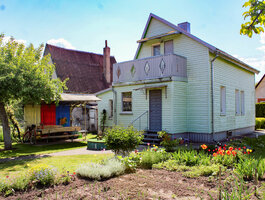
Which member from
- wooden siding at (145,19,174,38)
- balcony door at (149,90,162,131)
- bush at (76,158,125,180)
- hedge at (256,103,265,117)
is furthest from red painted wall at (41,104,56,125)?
hedge at (256,103,265,117)

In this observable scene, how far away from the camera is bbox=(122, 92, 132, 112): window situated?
17578 mm

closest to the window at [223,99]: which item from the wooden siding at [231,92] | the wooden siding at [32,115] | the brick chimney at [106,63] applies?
the wooden siding at [231,92]

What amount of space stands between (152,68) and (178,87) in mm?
2088

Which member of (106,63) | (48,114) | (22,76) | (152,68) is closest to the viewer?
(22,76)

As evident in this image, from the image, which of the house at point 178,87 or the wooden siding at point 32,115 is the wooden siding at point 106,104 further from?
the wooden siding at point 32,115

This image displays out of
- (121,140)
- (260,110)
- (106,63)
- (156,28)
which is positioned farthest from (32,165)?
(260,110)

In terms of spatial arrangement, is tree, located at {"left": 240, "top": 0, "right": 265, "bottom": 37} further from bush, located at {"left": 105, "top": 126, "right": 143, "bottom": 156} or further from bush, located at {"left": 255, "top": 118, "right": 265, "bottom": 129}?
bush, located at {"left": 255, "top": 118, "right": 265, "bottom": 129}

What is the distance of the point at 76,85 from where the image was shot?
1057 inches

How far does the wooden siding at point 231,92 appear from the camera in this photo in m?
15.7

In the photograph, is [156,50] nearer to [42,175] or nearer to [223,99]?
[223,99]

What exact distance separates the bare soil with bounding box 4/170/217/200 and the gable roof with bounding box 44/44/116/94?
20572 millimetres

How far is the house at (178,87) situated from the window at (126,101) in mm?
70

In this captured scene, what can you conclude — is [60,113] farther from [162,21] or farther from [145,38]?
[162,21]

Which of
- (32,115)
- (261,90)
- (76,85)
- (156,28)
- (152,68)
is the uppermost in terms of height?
(156,28)
